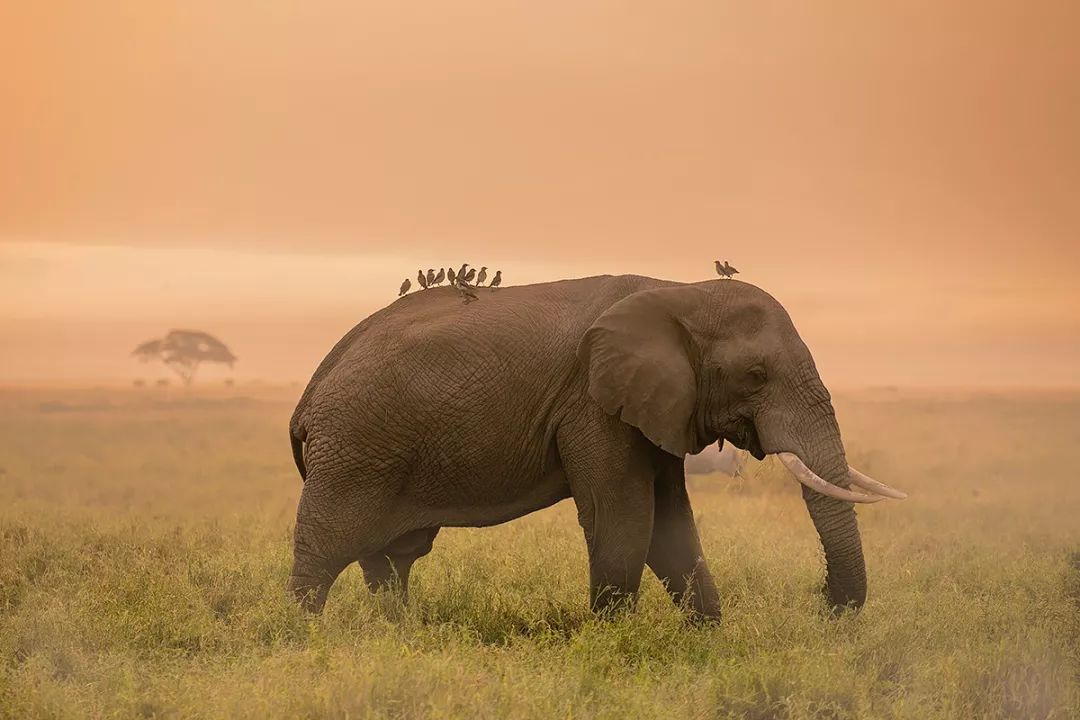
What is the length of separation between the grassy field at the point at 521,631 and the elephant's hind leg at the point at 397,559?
0.16 meters

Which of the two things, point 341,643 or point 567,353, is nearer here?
point 341,643

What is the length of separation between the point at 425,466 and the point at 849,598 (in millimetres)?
3105

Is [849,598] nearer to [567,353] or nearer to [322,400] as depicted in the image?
[567,353]

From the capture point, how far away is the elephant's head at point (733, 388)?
914cm

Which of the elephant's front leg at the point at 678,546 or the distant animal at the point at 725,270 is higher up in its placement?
the distant animal at the point at 725,270

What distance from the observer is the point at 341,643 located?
8.71 m

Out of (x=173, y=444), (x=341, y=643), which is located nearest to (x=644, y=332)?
(x=341, y=643)

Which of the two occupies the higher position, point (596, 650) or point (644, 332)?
point (644, 332)

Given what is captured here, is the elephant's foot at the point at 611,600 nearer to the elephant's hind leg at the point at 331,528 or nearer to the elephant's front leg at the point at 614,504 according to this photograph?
the elephant's front leg at the point at 614,504

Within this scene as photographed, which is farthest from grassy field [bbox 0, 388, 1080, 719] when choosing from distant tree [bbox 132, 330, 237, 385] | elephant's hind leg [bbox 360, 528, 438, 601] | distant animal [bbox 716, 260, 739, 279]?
distant tree [bbox 132, 330, 237, 385]

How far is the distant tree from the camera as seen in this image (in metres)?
51.6

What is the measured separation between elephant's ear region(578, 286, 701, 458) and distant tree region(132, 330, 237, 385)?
147 ft

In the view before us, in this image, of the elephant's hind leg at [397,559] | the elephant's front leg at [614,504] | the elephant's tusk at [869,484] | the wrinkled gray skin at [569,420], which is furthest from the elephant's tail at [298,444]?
the elephant's tusk at [869,484]

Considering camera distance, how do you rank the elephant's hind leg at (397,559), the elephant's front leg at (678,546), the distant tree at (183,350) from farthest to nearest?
1. the distant tree at (183,350)
2. the elephant's hind leg at (397,559)
3. the elephant's front leg at (678,546)
